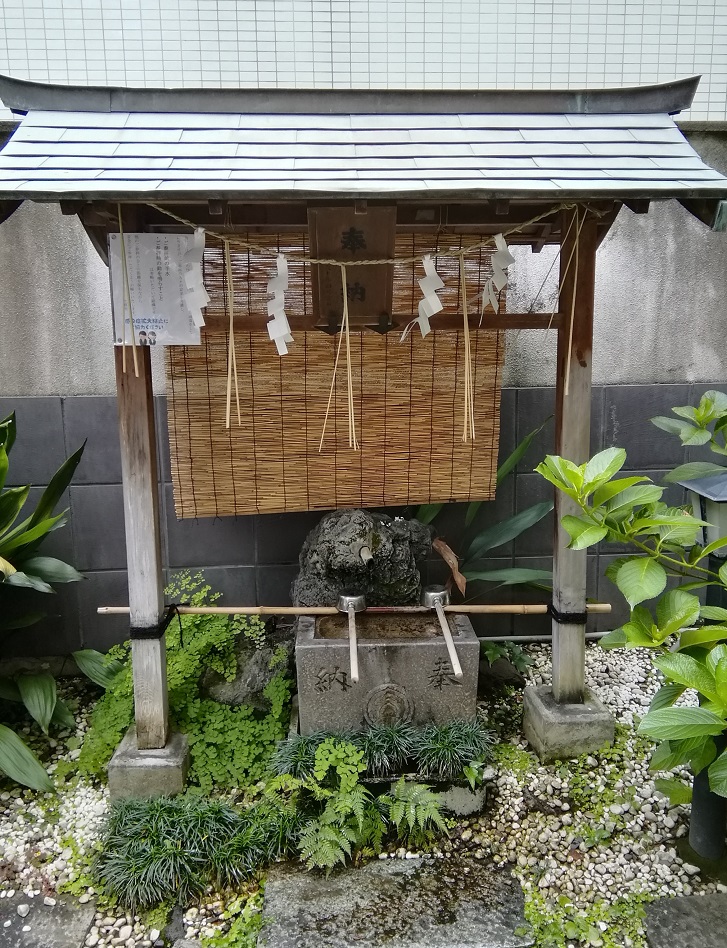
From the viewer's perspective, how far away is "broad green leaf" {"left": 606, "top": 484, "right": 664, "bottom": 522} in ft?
9.16

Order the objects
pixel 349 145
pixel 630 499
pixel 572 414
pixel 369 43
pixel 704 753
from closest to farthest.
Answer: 1. pixel 704 753
2. pixel 630 499
3. pixel 349 145
4. pixel 572 414
5. pixel 369 43

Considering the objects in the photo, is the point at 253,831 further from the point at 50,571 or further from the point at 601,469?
the point at 601,469

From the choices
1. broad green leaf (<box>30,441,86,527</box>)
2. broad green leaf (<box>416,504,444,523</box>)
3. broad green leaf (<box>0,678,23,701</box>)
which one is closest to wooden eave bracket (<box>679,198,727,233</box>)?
broad green leaf (<box>416,504,444,523</box>)

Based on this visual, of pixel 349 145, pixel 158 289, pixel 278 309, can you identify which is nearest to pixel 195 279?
pixel 158 289

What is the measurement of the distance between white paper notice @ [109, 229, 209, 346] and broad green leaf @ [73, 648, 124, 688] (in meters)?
2.10

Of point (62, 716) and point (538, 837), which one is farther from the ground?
point (62, 716)

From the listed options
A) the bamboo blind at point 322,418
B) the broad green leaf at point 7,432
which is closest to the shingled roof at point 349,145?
the bamboo blind at point 322,418

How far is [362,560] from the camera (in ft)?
11.6

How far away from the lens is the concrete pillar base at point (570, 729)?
11.7 feet

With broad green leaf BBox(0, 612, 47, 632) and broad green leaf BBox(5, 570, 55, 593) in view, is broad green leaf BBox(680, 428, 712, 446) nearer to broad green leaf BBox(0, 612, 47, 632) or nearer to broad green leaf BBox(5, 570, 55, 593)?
broad green leaf BBox(5, 570, 55, 593)

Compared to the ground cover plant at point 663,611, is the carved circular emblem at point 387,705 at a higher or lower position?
lower

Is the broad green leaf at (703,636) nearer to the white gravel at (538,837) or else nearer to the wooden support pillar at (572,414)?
the wooden support pillar at (572,414)

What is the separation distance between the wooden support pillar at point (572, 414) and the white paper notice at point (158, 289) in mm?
1853

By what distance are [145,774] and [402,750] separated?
1.34 metres
